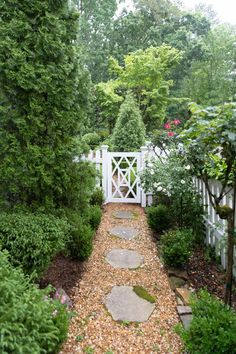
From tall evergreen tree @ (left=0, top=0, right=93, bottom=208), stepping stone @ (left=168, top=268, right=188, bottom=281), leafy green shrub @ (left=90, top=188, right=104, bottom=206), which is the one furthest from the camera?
leafy green shrub @ (left=90, top=188, right=104, bottom=206)

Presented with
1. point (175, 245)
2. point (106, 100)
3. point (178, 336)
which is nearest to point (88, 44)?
point (106, 100)

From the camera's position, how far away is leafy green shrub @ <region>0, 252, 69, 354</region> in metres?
1.17

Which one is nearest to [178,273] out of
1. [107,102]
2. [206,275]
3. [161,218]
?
[206,275]

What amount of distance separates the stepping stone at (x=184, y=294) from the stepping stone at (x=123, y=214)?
8.00ft

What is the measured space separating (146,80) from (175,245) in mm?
8372

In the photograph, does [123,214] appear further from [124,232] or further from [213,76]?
[213,76]

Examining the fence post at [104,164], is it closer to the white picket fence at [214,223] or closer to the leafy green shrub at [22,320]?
the white picket fence at [214,223]

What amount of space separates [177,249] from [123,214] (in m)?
2.33

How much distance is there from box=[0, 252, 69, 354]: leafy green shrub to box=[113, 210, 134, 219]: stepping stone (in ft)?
10.8

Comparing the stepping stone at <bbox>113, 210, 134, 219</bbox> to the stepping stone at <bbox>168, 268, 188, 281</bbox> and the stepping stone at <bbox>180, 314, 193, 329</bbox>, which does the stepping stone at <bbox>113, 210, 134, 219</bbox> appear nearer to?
the stepping stone at <bbox>168, 268, 188, 281</bbox>

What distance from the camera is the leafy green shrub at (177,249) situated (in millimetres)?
2799

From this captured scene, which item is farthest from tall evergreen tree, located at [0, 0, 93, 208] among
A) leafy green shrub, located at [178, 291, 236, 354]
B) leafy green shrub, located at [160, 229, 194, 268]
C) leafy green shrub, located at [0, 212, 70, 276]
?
leafy green shrub, located at [178, 291, 236, 354]

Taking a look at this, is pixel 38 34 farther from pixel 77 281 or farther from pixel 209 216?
pixel 209 216

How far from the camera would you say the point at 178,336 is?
1.98 meters
